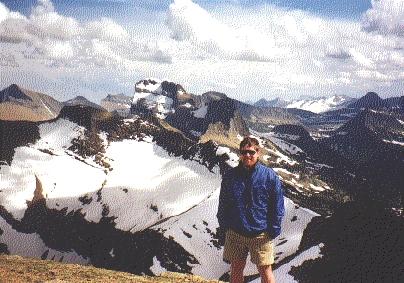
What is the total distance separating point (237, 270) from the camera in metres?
10.6

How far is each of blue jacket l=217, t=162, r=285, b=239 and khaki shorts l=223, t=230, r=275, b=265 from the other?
291 mm

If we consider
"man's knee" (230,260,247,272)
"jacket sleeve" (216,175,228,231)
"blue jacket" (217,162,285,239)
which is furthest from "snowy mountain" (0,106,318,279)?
"blue jacket" (217,162,285,239)

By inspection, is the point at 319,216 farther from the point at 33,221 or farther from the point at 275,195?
the point at 33,221

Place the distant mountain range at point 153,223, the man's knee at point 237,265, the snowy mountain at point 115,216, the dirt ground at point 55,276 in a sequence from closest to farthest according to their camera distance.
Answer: the man's knee at point 237,265
the dirt ground at point 55,276
the distant mountain range at point 153,223
the snowy mountain at point 115,216

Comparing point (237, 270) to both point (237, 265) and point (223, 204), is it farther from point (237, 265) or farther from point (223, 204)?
point (223, 204)

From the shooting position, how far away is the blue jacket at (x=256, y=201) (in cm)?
957

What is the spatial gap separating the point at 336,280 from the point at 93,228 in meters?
116

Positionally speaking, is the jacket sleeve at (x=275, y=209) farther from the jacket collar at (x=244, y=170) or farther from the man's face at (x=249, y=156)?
the man's face at (x=249, y=156)

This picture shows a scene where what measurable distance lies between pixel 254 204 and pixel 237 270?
2909mm

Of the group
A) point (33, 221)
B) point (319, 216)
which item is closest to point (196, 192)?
point (319, 216)

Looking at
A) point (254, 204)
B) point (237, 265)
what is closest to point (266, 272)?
point (237, 265)

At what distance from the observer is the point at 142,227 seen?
14175cm

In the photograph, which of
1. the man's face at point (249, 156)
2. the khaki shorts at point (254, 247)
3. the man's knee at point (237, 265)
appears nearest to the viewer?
the man's face at point (249, 156)

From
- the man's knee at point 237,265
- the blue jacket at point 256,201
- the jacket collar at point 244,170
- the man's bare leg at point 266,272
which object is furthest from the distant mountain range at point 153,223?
the jacket collar at point 244,170
